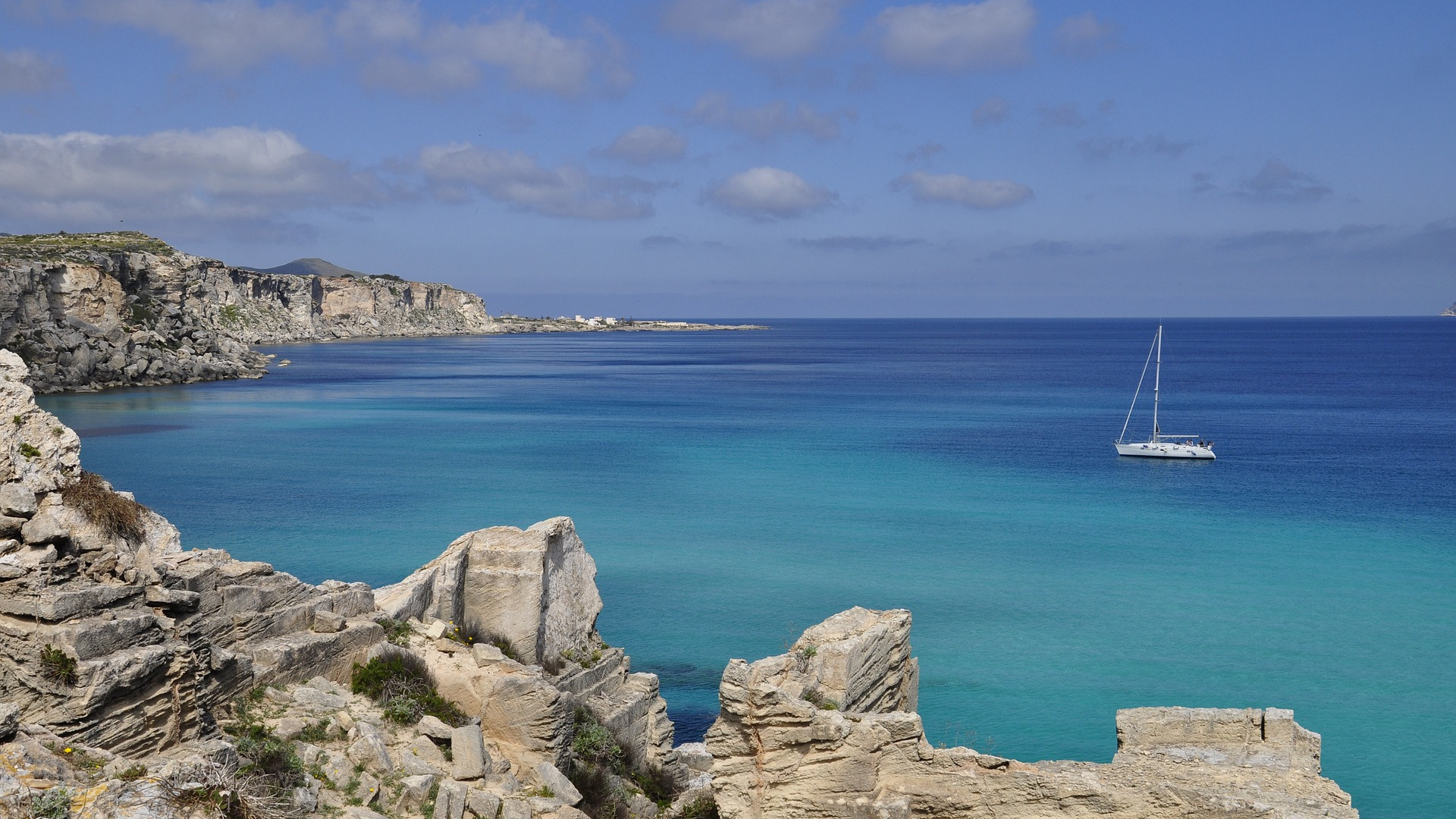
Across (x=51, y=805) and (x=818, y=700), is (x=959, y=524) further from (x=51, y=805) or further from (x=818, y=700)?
(x=51, y=805)

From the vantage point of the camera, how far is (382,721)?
12516 mm

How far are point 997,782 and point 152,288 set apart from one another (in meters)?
100

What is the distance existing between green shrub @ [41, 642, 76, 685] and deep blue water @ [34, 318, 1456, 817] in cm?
1293

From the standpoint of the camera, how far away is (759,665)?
35.6ft

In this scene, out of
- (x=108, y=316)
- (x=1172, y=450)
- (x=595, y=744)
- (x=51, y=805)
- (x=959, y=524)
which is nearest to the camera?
(x=51, y=805)

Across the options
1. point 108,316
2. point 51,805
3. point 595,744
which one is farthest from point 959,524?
point 108,316

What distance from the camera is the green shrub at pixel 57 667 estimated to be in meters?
9.86

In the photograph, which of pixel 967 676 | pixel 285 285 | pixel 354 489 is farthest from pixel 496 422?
pixel 285 285

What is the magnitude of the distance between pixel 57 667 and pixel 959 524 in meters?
33.0

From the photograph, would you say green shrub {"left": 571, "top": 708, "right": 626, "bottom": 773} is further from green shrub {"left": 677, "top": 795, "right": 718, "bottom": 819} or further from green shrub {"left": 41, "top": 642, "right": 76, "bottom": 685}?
green shrub {"left": 41, "top": 642, "right": 76, "bottom": 685}

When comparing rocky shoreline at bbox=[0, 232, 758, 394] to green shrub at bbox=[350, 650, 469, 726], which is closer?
green shrub at bbox=[350, 650, 469, 726]

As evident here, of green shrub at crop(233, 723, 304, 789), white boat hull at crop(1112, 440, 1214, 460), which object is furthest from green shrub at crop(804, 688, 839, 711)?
white boat hull at crop(1112, 440, 1214, 460)

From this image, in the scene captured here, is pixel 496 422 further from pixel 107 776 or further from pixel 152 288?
pixel 107 776

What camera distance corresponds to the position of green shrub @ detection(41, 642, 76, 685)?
9859mm
